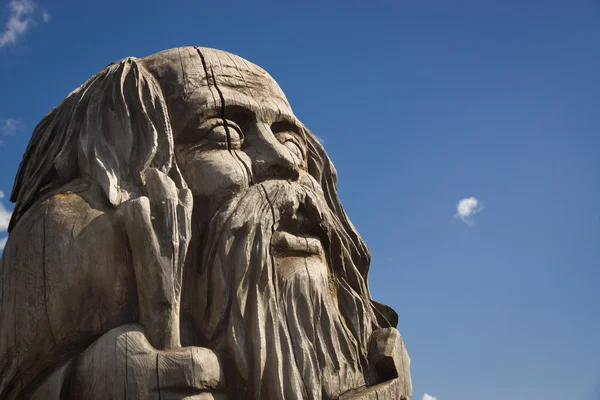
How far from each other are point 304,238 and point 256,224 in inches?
13.8

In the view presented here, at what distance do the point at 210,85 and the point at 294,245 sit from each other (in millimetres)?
1122

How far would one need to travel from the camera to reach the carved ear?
3914 mm

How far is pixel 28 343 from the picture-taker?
11.8 ft

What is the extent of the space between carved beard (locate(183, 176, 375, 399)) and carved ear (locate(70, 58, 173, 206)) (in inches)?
19.2

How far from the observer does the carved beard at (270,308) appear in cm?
360

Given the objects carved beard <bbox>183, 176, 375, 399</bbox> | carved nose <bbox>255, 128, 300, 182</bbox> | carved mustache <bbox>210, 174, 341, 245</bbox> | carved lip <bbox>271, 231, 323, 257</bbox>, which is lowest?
carved beard <bbox>183, 176, 375, 399</bbox>

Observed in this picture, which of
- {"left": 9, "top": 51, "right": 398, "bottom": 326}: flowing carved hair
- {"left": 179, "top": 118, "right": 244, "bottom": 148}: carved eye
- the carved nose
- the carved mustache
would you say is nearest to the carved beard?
the carved mustache

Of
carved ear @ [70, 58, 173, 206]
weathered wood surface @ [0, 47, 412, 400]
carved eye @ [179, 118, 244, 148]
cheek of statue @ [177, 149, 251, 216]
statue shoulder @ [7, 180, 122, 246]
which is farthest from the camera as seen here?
carved eye @ [179, 118, 244, 148]

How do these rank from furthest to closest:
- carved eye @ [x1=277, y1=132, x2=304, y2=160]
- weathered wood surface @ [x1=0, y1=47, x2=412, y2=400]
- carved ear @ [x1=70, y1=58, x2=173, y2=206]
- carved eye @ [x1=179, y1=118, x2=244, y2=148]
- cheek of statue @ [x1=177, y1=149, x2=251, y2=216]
Result: carved eye @ [x1=277, y1=132, x2=304, y2=160] < carved eye @ [x1=179, y1=118, x2=244, y2=148] < cheek of statue @ [x1=177, y1=149, x2=251, y2=216] < carved ear @ [x1=70, y1=58, x2=173, y2=206] < weathered wood surface @ [x1=0, y1=47, x2=412, y2=400]

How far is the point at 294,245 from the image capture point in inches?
159

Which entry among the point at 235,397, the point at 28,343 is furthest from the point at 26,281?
the point at 235,397

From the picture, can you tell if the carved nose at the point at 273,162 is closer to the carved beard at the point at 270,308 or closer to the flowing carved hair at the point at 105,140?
the carved beard at the point at 270,308

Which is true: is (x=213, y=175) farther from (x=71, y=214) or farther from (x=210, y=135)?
(x=71, y=214)

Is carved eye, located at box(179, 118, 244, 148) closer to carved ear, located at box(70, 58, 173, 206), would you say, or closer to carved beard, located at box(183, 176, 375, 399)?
carved ear, located at box(70, 58, 173, 206)
